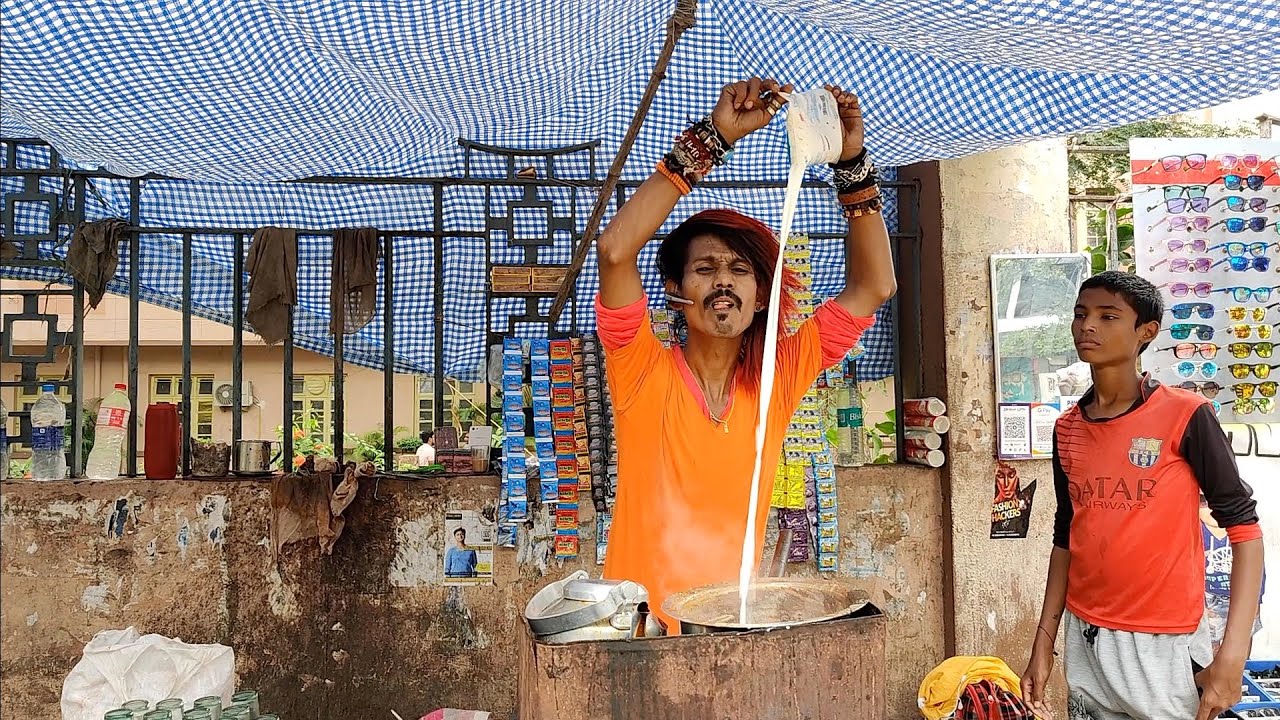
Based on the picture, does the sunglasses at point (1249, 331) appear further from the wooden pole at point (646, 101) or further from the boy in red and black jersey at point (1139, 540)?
the wooden pole at point (646, 101)

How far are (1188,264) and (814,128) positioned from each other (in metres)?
2.96

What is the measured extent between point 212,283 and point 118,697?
8.09ft

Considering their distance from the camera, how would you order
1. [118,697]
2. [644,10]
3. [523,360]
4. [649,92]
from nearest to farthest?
1. [649,92]
2. [644,10]
3. [118,697]
4. [523,360]

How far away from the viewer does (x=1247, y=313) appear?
4.37 meters

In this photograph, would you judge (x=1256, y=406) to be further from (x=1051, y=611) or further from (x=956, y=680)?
(x=1051, y=611)

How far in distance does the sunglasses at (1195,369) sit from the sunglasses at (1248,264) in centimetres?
45

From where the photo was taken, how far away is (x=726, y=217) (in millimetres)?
2469

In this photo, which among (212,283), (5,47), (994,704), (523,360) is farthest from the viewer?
(212,283)

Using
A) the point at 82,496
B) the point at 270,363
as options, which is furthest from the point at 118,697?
the point at 270,363

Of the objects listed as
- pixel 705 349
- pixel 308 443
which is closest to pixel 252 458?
pixel 705 349

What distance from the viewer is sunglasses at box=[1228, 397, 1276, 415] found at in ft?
14.3

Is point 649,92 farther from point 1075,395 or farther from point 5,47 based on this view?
point 1075,395

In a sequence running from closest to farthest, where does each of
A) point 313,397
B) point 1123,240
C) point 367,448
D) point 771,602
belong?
point 771,602
point 1123,240
point 367,448
point 313,397

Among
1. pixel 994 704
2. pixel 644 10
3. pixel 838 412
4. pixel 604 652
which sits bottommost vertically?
pixel 994 704
